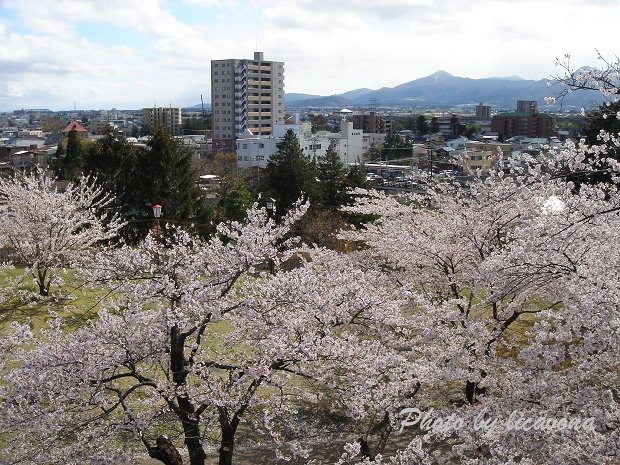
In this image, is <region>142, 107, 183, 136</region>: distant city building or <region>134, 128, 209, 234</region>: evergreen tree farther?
<region>142, 107, 183, 136</region>: distant city building

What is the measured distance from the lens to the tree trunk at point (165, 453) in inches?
226

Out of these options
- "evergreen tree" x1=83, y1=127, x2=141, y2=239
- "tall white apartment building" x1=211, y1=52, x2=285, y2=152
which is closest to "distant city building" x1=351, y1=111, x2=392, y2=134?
"tall white apartment building" x1=211, y1=52, x2=285, y2=152

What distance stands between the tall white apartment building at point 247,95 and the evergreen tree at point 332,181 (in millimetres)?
43444

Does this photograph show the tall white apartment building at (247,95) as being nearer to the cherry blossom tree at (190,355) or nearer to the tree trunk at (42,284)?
the tree trunk at (42,284)

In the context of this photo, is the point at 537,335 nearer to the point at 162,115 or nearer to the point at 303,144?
the point at 303,144

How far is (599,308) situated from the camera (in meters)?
4.35

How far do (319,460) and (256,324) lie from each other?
7.76ft

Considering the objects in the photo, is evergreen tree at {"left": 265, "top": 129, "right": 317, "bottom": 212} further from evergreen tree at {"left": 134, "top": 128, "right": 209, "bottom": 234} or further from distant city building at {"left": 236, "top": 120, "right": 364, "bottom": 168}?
distant city building at {"left": 236, "top": 120, "right": 364, "bottom": 168}

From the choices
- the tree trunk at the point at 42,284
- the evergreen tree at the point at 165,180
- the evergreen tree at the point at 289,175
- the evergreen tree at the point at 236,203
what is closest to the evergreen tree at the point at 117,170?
the evergreen tree at the point at 165,180

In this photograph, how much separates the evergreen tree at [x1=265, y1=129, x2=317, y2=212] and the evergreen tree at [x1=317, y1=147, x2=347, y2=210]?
0.37m

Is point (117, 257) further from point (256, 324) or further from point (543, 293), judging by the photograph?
→ point (543, 293)

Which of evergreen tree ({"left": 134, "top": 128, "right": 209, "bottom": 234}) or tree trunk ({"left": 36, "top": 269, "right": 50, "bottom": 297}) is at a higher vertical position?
evergreen tree ({"left": 134, "top": 128, "right": 209, "bottom": 234})

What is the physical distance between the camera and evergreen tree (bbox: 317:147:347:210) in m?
22.6

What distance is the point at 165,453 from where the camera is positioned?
5.76 metres
